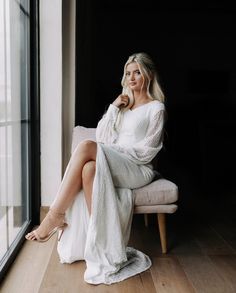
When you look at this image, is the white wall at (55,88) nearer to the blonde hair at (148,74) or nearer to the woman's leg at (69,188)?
the blonde hair at (148,74)

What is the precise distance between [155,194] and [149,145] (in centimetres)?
31

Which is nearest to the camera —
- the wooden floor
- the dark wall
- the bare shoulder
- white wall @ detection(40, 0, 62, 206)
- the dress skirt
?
the wooden floor

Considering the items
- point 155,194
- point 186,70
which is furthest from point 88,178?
point 186,70

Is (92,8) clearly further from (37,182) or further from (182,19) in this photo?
(37,182)

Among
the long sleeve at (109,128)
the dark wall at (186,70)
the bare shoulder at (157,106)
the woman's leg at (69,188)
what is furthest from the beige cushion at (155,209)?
the dark wall at (186,70)

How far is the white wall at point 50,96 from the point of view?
96.8 inches

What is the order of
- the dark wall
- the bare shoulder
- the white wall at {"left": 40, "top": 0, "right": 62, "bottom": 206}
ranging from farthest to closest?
1. the dark wall
2. the white wall at {"left": 40, "top": 0, "right": 62, "bottom": 206}
3. the bare shoulder

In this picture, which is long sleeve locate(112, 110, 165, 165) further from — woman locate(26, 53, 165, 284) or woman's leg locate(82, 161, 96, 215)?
woman's leg locate(82, 161, 96, 215)

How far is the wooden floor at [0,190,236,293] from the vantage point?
1695 mm

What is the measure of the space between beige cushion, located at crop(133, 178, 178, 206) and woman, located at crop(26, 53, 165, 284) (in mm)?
55

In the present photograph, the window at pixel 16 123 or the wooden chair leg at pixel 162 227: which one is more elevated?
the window at pixel 16 123

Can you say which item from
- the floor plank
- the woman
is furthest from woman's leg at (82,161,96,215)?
the floor plank

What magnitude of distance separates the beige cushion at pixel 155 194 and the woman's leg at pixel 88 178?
0.29 meters

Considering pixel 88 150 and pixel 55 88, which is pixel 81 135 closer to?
pixel 55 88
